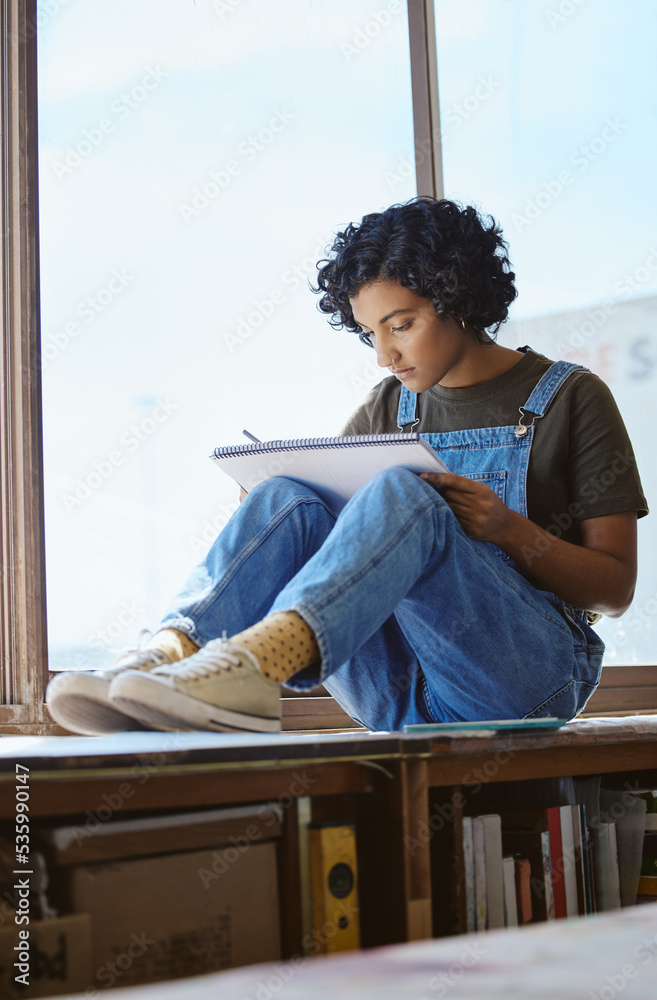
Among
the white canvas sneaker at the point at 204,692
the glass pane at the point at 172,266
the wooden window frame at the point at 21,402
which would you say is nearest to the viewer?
the white canvas sneaker at the point at 204,692

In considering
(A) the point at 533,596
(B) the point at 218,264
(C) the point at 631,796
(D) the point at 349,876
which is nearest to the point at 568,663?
(A) the point at 533,596

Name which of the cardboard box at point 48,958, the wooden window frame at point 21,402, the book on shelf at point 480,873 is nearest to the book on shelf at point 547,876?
the book on shelf at point 480,873

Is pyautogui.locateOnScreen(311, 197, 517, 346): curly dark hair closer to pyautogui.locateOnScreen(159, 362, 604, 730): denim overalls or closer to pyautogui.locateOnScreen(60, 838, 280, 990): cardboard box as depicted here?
pyautogui.locateOnScreen(159, 362, 604, 730): denim overalls

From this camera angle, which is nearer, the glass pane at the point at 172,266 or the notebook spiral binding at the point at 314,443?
the notebook spiral binding at the point at 314,443

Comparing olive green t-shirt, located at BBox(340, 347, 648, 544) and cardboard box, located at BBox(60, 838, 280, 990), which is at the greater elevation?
olive green t-shirt, located at BBox(340, 347, 648, 544)

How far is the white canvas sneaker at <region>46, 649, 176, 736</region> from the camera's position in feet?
2.93

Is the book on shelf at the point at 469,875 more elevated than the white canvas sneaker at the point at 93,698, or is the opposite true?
the white canvas sneaker at the point at 93,698

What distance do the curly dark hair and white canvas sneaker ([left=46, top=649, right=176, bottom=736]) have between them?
0.80 meters

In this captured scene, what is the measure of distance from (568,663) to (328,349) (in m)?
1.04

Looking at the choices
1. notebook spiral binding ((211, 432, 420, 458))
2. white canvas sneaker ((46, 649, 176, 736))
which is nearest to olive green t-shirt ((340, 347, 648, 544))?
notebook spiral binding ((211, 432, 420, 458))

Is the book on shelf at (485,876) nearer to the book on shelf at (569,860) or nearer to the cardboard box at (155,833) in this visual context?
the book on shelf at (569,860)

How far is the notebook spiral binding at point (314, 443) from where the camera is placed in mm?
1084

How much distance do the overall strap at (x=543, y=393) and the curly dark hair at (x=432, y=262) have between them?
16 centimetres

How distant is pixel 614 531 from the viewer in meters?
1.33
